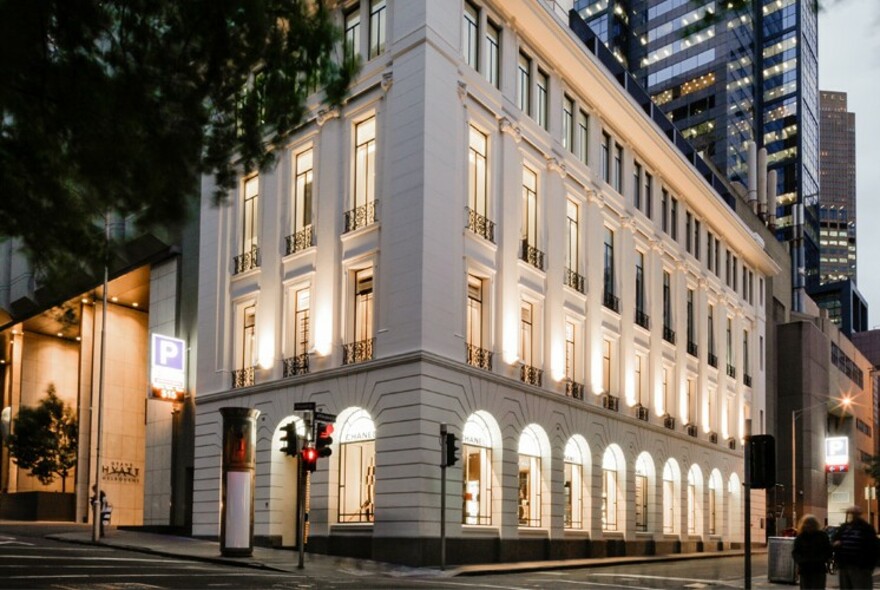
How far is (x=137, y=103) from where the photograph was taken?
41.2 feet

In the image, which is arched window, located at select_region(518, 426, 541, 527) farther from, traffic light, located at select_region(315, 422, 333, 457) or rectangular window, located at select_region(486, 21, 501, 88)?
rectangular window, located at select_region(486, 21, 501, 88)

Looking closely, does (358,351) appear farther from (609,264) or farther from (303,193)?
(609,264)

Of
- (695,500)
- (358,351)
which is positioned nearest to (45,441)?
(358,351)

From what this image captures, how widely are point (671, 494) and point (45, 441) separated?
32263 mm

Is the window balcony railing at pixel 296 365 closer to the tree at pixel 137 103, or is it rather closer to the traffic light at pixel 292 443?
the traffic light at pixel 292 443

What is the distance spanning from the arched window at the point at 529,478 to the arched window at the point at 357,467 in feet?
18.7

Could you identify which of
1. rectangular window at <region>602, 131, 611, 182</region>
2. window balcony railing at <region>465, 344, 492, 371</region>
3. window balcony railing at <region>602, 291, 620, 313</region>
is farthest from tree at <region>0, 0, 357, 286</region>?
rectangular window at <region>602, 131, 611, 182</region>

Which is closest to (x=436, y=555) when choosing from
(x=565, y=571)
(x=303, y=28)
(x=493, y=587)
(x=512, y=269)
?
(x=565, y=571)

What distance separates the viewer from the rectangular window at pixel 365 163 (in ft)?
105

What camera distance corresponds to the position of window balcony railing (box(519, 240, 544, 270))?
3502 cm

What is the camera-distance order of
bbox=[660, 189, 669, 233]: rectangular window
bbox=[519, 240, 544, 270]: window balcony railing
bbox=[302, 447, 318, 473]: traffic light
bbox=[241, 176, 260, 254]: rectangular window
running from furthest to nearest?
bbox=[660, 189, 669, 233]: rectangular window < bbox=[241, 176, 260, 254]: rectangular window < bbox=[519, 240, 544, 270]: window balcony railing < bbox=[302, 447, 318, 473]: traffic light

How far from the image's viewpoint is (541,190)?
120 feet

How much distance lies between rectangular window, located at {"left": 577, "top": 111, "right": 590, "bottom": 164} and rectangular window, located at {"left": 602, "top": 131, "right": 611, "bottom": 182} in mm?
1768

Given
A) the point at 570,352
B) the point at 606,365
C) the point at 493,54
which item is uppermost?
the point at 493,54
